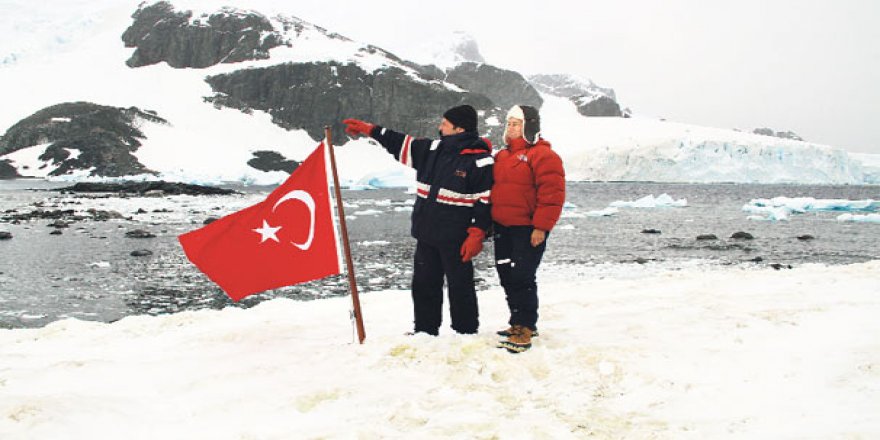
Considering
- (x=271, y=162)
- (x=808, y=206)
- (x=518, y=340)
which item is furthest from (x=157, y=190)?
(x=271, y=162)

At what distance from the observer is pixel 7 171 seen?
93938mm

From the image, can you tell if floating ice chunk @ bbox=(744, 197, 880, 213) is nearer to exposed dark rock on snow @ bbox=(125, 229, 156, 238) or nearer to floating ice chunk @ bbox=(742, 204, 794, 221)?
floating ice chunk @ bbox=(742, 204, 794, 221)

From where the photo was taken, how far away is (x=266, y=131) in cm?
13975

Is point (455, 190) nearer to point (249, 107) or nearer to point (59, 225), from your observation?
point (59, 225)

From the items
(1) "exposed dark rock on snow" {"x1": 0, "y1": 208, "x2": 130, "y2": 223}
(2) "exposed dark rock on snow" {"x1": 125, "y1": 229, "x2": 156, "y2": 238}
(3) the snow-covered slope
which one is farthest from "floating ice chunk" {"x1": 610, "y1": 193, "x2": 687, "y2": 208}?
(3) the snow-covered slope

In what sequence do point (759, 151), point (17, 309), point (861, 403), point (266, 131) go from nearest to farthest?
point (861, 403) → point (17, 309) → point (759, 151) → point (266, 131)

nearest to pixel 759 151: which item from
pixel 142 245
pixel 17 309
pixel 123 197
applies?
pixel 123 197

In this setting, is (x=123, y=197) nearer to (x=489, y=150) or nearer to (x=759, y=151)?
(x=489, y=150)

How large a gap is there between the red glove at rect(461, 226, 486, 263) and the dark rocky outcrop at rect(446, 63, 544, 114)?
186m

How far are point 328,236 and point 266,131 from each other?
141769 millimetres

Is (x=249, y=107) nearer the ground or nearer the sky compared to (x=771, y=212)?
nearer the sky

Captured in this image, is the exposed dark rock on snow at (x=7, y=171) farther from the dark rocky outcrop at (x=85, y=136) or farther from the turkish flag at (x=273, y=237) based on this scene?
the turkish flag at (x=273, y=237)

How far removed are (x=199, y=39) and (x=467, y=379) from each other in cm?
17015

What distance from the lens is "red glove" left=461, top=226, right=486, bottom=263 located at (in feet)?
15.8
